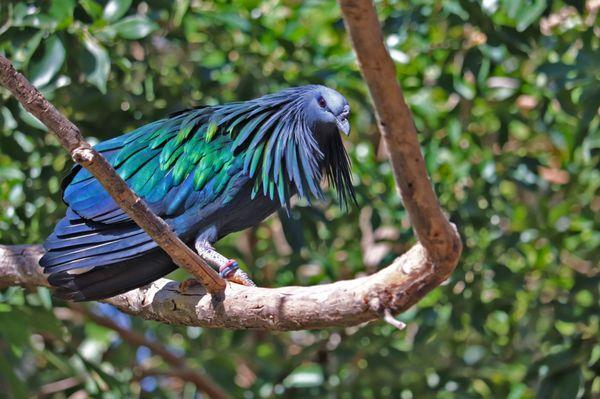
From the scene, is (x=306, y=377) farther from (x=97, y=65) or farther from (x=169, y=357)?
(x=97, y=65)

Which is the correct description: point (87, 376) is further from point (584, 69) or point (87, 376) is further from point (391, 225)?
point (584, 69)

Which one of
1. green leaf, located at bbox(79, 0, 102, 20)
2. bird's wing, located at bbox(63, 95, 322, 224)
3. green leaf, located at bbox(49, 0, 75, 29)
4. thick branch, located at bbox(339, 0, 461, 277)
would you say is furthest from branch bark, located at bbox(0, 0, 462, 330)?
green leaf, located at bbox(79, 0, 102, 20)

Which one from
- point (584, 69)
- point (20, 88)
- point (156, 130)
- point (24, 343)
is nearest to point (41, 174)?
point (24, 343)

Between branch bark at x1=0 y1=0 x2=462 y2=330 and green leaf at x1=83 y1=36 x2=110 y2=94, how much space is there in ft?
2.57

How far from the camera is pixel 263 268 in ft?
16.2

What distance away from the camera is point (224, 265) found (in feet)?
9.61

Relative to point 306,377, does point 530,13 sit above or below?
above

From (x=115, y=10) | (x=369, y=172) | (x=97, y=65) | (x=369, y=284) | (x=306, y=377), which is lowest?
(x=306, y=377)

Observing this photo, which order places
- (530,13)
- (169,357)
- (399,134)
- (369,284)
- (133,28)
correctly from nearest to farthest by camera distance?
(399,134), (369,284), (133,28), (530,13), (169,357)

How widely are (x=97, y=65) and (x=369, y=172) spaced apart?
143 cm

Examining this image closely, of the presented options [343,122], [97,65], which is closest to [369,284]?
[343,122]

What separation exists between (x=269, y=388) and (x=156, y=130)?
1.80m

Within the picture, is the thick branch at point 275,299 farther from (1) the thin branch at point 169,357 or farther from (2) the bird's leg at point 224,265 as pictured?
(1) the thin branch at point 169,357

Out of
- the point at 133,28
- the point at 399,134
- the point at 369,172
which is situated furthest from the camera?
the point at 369,172
